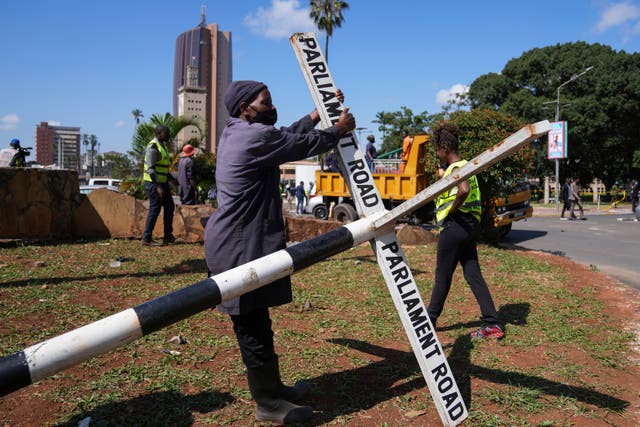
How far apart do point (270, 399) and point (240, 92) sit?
1700mm

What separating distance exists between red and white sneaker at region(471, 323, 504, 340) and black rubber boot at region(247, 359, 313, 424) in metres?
2.20

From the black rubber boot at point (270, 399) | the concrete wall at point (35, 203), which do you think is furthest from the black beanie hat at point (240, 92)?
the concrete wall at point (35, 203)

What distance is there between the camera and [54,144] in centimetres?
13438

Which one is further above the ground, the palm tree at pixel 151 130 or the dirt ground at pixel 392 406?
the palm tree at pixel 151 130

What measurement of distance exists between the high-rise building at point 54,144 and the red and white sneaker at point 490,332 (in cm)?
12816

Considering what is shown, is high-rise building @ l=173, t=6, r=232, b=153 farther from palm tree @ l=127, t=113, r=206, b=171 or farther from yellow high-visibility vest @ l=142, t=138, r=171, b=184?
yellow high-visibility vest @ l=142, t=138, r=171, b=184

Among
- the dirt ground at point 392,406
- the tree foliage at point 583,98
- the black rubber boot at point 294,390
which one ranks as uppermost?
the tree foliage at point 583,98

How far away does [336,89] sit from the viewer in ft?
8.71

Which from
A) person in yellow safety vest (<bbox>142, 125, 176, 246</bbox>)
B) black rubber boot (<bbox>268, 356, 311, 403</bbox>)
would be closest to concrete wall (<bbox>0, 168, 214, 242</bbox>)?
person in yellow safety vest (<bbox>142, 125, 176, 246</bbox>)

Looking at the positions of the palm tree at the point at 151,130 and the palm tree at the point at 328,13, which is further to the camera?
the palm tree at the point at 328,13

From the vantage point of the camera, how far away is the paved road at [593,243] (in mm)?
8758

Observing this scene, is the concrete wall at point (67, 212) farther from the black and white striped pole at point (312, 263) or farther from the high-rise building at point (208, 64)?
the high-rise building at point (208, 64)

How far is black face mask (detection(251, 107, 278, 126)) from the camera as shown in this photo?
2668mm

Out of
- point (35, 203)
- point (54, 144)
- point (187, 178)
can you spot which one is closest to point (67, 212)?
point (35, 203)
